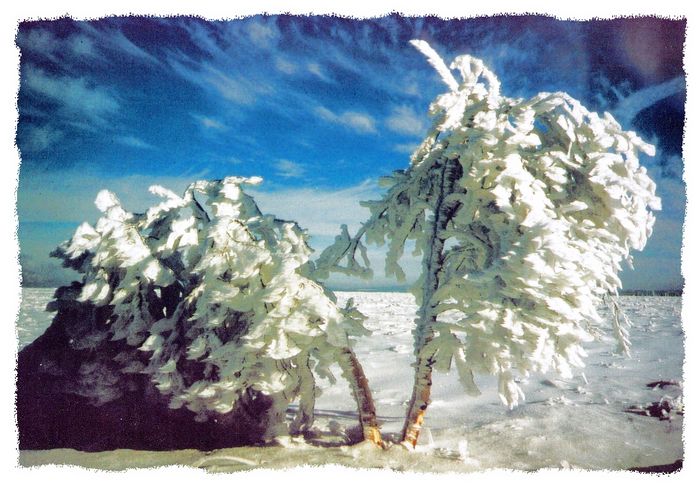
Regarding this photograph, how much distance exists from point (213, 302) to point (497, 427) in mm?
2708

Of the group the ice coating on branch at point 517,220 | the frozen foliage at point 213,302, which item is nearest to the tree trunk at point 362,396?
the frozen foliage at point 213,302

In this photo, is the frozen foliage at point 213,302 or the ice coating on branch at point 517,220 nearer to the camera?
the ice coating on branch at point 517,220

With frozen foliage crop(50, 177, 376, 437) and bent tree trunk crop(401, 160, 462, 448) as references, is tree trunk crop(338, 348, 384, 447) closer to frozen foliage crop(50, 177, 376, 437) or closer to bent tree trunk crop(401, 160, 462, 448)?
frozen foliage crop(50, 177, 376, 437)

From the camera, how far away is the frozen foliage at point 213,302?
122 inches

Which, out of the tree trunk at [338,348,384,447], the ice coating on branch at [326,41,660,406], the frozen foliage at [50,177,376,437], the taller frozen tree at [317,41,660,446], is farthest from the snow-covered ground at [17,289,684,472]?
the ice coating on branch at [326,41,660,406]

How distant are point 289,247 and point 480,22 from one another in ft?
8.13

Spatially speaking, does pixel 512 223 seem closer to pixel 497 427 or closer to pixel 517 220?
pixel 517 220

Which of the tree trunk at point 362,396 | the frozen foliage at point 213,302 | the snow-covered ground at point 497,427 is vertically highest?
the frozen foliage at point 213,302

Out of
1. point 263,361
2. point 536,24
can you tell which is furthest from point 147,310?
point 536,24

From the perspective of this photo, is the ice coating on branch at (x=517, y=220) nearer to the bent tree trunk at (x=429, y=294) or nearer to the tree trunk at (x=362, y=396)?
the bent tree trunk at (x=429, y=294)

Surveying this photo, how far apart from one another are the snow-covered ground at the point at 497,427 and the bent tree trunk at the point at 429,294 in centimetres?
25

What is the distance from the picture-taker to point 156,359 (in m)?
3.49

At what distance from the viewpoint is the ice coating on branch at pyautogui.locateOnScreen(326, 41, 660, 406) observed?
2.56m

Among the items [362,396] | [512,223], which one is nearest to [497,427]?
[362,396]
